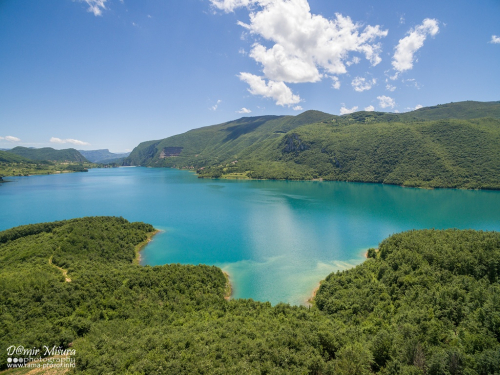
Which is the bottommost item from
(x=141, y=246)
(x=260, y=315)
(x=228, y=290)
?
(x=228, y=290)

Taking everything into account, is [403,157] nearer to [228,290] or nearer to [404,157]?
[404,157]

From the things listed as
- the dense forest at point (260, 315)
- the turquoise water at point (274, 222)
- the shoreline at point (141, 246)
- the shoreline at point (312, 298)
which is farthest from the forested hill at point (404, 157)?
the shoreline at point (141, 246)

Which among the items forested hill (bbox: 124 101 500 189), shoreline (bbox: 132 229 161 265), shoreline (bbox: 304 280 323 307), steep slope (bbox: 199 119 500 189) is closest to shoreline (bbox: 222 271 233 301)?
shoreline (bbox: 304 280 323 307)

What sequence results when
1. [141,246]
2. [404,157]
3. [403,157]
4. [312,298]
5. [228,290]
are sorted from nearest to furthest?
[312,298]
[228,290]
[141,246]
[404,157]
[403,157]

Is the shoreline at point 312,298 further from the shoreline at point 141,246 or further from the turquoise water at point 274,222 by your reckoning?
the shoreline at point 141,246

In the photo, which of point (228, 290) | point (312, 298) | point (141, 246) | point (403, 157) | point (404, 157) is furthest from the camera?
point (403, 157)

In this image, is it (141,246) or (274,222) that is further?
(274,222)

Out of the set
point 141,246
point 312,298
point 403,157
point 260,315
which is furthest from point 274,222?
point 403,157

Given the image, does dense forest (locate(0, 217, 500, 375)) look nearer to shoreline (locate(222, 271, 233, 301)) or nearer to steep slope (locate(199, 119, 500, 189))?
shoreline (locate(222, 271, 233, 301))
